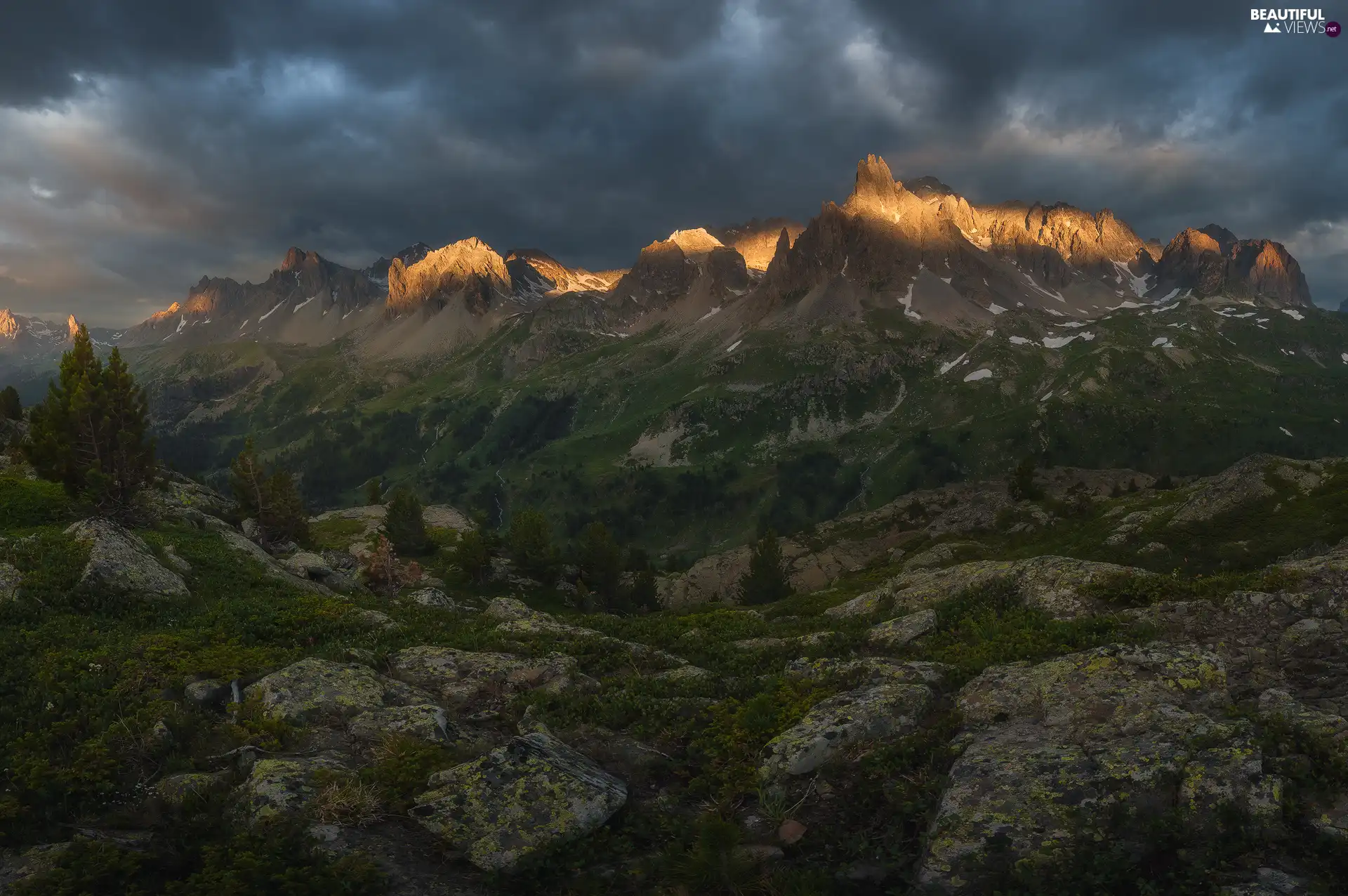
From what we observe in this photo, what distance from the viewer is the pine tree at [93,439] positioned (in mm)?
35469

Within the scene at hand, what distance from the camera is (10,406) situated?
80.6 meters

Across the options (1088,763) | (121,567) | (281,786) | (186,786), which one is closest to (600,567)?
(121,567)

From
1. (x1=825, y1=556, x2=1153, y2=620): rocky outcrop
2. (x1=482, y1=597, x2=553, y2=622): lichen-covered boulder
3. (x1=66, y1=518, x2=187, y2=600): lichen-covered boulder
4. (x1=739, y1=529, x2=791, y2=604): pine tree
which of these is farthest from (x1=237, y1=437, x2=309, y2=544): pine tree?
(x1=739, y1=529, x2=791, y2=604): pine tree

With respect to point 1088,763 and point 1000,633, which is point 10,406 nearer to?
point 1000,633

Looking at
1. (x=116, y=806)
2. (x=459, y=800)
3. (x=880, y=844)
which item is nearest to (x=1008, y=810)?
(x=880, y=844)

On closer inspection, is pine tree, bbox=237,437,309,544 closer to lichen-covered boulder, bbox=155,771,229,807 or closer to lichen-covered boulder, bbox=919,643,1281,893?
lichen-covered boulder, bbox=155,771,229,807

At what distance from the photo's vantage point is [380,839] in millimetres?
11898

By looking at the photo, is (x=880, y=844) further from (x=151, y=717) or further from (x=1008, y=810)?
(x=151, y=717)

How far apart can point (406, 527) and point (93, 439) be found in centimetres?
5561

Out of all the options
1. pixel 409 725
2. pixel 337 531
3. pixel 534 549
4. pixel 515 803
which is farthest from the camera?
pixel 337 531

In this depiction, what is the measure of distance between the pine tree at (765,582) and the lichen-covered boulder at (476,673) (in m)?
72.2

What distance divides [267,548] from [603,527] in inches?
1637

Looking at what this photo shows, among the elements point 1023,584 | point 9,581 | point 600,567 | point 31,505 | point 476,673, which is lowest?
point 600,567

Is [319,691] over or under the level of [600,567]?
over
